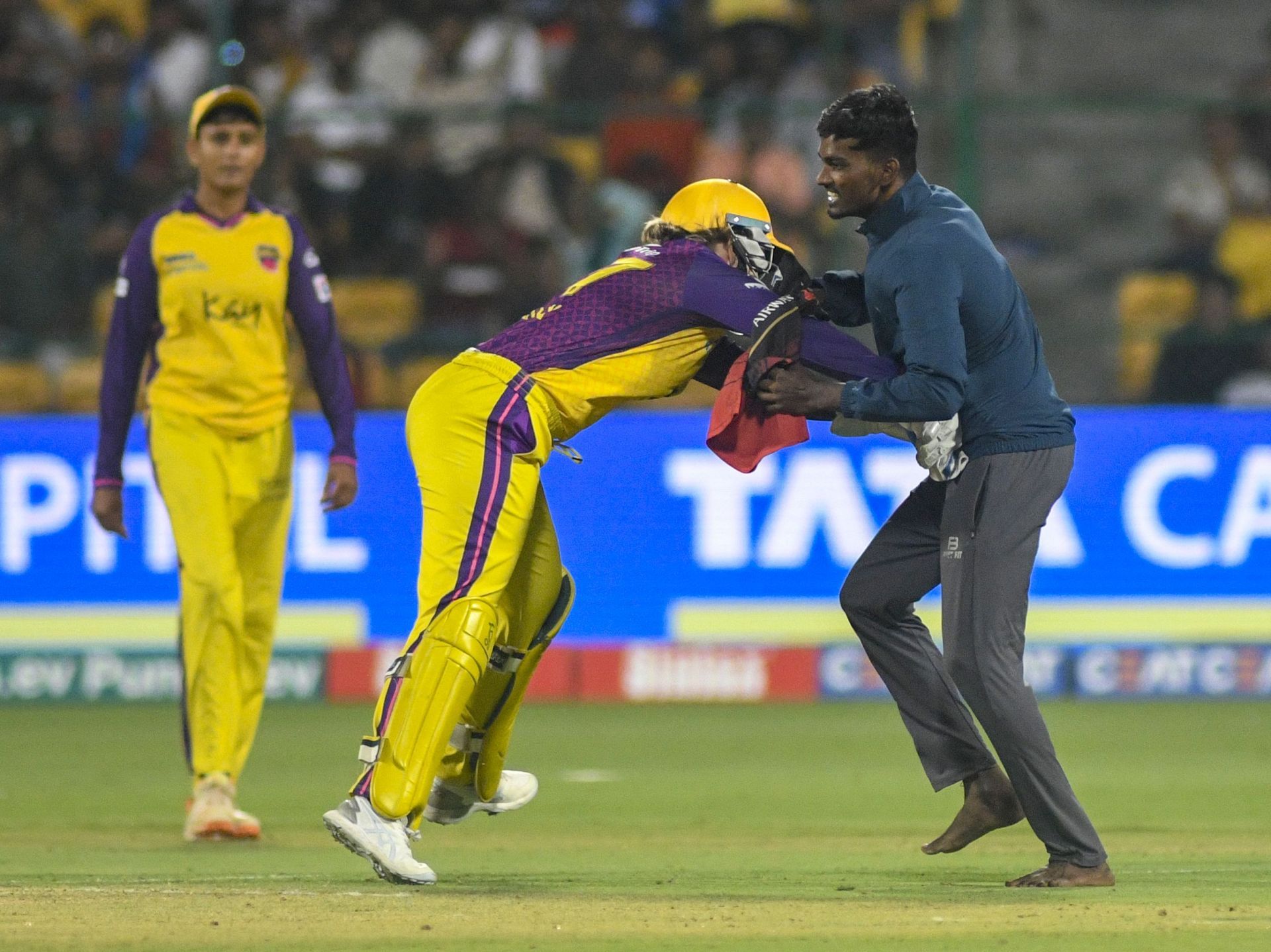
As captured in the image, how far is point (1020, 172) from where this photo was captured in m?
16.1

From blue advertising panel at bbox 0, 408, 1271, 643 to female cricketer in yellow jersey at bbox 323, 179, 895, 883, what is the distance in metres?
5.96

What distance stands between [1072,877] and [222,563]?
10.9ft

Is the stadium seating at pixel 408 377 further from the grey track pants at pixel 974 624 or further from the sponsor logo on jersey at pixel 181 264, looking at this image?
the grey track pants at pixel 974 624

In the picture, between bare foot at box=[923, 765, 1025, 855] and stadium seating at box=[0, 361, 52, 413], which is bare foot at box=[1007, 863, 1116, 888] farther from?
stadium seating at box=[0, 361, 52, 413]

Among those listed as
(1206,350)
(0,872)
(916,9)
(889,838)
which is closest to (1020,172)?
(916,9)

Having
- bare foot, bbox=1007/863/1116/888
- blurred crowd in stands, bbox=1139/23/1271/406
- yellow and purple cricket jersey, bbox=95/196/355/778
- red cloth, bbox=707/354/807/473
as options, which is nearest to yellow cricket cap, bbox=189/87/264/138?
yellow and purple cricket jersey, bbox=95/196/355/778

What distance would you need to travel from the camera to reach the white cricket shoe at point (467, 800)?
6816 millimetres

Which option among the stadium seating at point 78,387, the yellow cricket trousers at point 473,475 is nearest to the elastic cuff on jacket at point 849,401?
the yellow cricket trousers at point 473,475

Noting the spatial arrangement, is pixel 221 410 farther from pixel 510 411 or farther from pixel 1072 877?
pixel 1072 877

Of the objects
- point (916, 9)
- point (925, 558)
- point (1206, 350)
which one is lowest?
point (925, 558)

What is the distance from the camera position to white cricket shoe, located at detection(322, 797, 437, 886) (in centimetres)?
600

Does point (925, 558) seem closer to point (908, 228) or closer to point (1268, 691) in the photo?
point (908, 228)

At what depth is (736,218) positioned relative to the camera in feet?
21.3

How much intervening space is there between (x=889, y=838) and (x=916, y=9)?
29.9 ft
